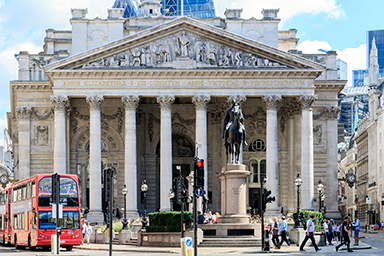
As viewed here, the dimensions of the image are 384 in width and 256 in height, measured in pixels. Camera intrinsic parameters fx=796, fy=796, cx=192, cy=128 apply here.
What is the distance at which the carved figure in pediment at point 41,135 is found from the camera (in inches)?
3130

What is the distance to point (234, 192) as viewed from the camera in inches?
1804

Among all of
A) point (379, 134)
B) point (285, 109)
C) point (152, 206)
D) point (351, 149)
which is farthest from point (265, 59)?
point (351, 149)

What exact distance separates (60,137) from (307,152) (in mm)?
22642

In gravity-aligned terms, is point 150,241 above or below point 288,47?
below

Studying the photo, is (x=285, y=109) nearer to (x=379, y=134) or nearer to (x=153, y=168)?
(x=153, y=168)

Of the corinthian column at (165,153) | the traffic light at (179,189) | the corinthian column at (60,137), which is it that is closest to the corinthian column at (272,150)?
the corinthian column at (165,153)

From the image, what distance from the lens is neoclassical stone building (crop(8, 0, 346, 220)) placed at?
238ft

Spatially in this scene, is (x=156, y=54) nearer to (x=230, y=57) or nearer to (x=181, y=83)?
(x=181, y=83)

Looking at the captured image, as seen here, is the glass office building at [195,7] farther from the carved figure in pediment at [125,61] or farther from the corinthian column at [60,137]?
the corinthian column at [60,137]

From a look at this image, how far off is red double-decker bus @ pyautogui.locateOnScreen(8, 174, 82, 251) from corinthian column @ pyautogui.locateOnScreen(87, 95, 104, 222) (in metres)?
19.0

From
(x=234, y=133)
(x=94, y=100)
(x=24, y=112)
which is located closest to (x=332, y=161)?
(x=94, y=100)

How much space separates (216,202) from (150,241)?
86.5 ft

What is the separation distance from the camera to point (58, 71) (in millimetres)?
71625

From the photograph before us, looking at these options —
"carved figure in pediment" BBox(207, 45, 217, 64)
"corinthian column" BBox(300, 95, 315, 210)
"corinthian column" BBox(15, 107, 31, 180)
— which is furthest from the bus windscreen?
"corinthian column" BBox(15, 107, 31, 180)
